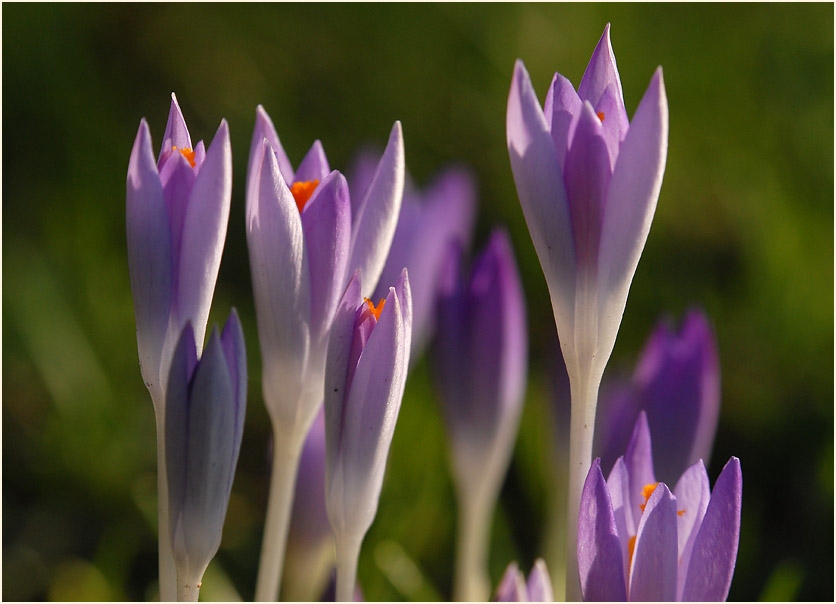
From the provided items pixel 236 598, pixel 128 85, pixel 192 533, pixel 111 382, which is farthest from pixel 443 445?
pixel 128 85

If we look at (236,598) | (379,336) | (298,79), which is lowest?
(236,598)

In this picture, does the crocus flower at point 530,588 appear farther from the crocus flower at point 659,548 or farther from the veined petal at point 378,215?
the veined petal at point 378,215

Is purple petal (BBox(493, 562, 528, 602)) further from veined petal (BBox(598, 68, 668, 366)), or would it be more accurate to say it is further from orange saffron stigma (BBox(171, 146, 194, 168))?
orange saffron stigma (BBox(171, 146, 194, 168))

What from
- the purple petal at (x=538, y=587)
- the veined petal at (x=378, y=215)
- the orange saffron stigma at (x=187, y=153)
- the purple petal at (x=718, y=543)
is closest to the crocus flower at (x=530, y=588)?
the purple petal at (x=538, y=587)

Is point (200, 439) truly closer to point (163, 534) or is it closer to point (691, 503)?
point (163, 534)

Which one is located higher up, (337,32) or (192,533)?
(337,32)

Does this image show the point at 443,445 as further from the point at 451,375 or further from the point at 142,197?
the point at 142,197

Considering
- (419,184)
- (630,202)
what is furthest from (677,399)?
(419,184)

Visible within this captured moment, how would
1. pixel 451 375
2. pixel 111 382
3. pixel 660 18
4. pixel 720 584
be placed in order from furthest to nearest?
pixel 660 18
pixel 111 382
pixel 451 375
pixel 720 584
